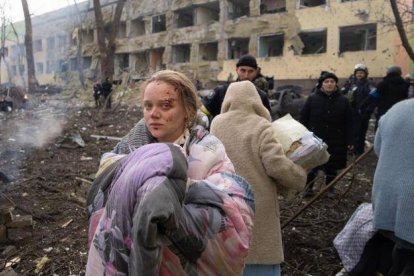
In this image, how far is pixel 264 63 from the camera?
25.3m

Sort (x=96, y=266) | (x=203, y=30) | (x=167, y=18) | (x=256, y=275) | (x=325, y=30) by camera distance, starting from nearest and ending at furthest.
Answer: (x=96, y=266)
(x=256, y=275)
(x=325, y=30)
(x=203, y=30)
(x=167, y=18)

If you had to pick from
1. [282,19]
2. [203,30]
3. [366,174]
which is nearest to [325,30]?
[282,19]

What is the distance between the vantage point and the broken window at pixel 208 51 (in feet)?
96.9

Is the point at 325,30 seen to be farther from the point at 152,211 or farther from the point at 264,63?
the point at 152,211

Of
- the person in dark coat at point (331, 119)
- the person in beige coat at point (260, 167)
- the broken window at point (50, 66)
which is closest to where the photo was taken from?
the person in beige coat at point (260, 167)

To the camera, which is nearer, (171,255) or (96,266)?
(171,255)

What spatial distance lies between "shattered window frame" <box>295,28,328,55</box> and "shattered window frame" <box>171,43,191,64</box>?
10.1 meters

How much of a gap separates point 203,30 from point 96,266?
2898 centimetres

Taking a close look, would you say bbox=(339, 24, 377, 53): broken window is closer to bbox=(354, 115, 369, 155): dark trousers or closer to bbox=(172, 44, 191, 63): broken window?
bbox=(172, 44, 191, 63): broken window

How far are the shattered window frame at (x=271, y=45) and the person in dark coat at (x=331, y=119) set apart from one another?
70.0 ft

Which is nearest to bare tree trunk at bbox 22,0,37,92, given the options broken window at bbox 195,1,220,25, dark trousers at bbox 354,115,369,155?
broken window at bbox 195,1,220,25

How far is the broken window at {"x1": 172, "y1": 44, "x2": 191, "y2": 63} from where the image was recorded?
104 ft

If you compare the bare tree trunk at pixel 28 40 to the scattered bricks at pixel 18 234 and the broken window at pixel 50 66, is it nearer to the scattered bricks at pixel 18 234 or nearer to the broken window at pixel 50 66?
Result: the broken window at pixel 50 66

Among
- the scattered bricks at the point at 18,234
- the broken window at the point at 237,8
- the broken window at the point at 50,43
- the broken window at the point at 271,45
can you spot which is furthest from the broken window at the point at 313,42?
the broken window at the point at 50,43
